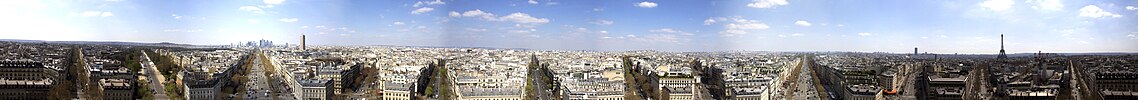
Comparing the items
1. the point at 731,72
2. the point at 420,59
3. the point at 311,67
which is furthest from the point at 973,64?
the point at 311,67

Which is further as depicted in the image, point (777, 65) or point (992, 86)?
point (777, 65)

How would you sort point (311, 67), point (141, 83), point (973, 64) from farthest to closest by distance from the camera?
point (311, 67)
point (973, 64)
point (141, 83)

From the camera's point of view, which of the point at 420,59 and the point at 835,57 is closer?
the point at 835,57

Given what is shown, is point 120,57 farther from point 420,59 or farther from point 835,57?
point 835,57

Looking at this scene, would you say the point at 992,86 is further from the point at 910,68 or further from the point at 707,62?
the point at 707,62

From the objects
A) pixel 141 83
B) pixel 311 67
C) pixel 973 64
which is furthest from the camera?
pixel 311 67

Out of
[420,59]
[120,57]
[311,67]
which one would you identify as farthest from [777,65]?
[120,57]

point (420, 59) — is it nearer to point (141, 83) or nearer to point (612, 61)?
point (612, 61)

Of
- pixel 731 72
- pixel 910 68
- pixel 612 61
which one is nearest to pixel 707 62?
pixel 731 72
